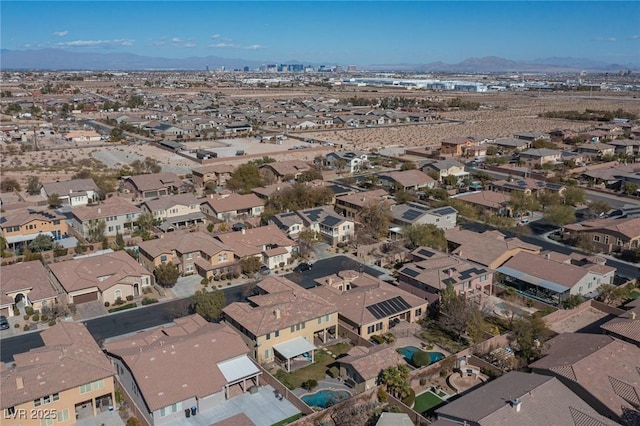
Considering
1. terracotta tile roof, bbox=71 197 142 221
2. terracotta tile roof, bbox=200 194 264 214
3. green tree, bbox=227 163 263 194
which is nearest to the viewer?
terracotta tile roof, bbox=71 197 142 221

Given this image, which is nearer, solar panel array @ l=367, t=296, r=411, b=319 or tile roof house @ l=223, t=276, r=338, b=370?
tile roof house @ l=223, t=276, r=338, b=370

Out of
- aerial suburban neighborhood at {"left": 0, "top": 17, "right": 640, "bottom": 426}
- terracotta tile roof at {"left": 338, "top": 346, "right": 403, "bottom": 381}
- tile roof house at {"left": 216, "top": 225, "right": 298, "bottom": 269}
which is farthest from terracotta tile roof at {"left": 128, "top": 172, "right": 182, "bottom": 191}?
terracotta tile roof at {"left": 338, "top": 346, "right": 403, "bottom": 381}

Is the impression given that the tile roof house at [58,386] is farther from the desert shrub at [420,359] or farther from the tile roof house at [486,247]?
the tile roof house at [486,247]

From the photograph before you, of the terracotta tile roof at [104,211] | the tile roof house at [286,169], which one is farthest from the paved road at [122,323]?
the tile roof house at [286,169]

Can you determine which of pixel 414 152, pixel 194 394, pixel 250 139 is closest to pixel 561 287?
pixel 194 394

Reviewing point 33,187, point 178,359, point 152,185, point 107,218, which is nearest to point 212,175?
point 152,185

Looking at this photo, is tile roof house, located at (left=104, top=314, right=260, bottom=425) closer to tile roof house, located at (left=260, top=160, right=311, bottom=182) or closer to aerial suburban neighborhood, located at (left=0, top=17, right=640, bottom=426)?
aerial suburban neighborhood, located at (left=0, top=17, right=640, bottom=426)

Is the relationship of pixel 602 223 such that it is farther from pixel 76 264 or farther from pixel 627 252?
pixel 76 264

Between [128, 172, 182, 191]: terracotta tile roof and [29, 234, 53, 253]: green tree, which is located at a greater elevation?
[128, 172, 182, 191]: terracotta tile roof
